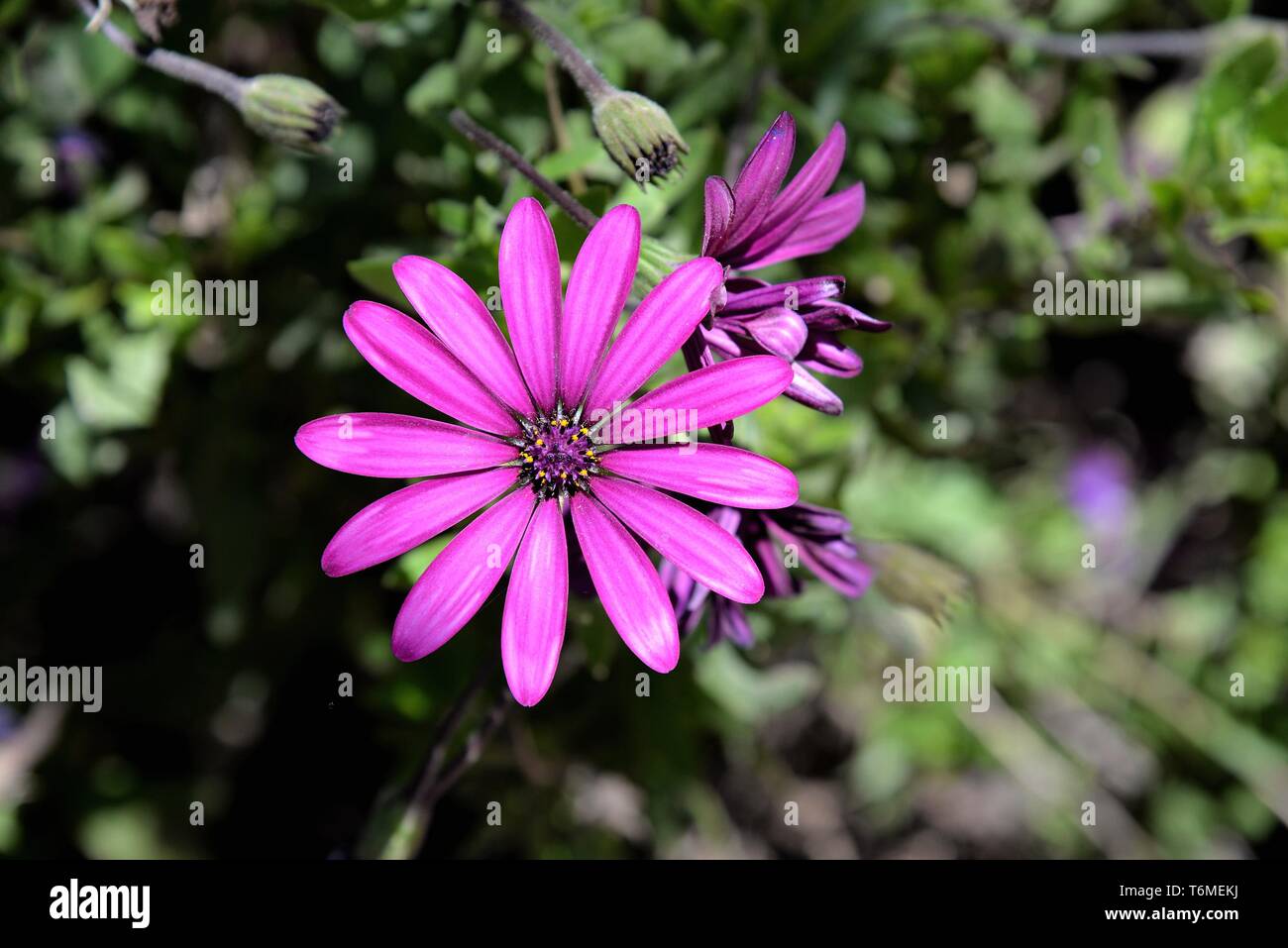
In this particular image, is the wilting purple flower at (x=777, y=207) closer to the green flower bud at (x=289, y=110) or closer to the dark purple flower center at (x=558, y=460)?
the dark purple flower center at (x=558, y=460)

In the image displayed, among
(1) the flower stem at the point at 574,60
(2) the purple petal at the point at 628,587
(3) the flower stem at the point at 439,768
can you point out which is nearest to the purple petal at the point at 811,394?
(2) the purple petal at the point at 628,587

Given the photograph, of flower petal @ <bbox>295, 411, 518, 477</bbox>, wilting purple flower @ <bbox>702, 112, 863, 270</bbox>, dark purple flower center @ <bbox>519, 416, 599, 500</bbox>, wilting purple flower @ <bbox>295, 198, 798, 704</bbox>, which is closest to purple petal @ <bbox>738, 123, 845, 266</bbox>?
wilting purple flower @ <bbox>702, 112, 863, 270</bbox>

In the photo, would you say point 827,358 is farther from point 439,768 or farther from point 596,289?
point 439,768

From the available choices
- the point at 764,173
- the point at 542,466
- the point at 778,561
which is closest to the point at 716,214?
the point at 764,173

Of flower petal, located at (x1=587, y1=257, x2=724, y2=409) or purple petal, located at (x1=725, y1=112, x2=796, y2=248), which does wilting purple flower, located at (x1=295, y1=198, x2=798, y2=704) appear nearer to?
flower petal, located at (x1=587, y1=257, x2=724, y2=409)

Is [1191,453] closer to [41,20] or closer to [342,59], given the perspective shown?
[342,59]
